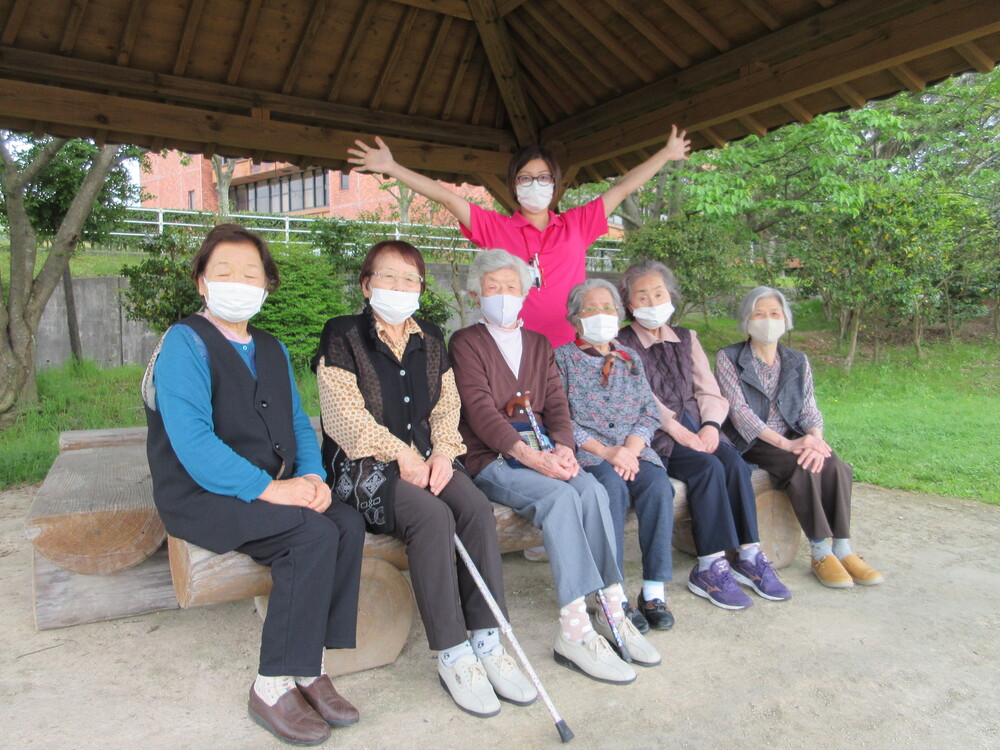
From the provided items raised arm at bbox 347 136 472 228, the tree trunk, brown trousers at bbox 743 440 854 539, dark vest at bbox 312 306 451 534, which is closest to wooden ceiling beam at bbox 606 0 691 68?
raised arm at bbox 347 136 472 228

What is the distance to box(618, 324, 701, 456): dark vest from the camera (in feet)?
13.6

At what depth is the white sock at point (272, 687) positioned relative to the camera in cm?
260

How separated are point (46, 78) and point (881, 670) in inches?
217

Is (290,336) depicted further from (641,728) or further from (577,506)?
(641,728)

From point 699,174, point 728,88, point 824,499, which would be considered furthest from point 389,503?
point 699,174

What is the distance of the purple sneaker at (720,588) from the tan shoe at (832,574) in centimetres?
54

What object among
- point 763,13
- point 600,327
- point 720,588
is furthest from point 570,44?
point 720,588

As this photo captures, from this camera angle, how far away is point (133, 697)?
9.22 feet

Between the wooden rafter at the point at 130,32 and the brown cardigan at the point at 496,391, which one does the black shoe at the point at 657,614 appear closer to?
the brown cardigan at the point at 496,391

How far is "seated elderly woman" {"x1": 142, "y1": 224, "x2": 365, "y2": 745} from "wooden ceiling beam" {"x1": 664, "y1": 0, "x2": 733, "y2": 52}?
3.11m

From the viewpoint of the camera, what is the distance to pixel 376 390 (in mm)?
3191

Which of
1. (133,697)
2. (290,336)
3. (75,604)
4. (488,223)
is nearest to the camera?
(133,697)

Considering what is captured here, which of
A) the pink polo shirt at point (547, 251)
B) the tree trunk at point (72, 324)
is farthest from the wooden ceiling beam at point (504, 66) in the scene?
the tree trunk at point (72, 324)

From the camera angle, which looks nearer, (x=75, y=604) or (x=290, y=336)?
(x=75, y=604)
